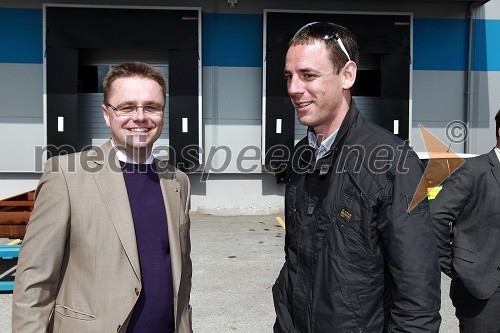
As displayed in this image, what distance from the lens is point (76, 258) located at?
1.84 metres

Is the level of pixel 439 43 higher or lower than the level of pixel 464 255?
higher

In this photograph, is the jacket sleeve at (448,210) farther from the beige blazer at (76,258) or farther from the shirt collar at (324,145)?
the beige blazer at (76,258)

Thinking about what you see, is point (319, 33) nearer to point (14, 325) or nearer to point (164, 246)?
point (164, 246)

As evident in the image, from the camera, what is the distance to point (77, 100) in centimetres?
1007

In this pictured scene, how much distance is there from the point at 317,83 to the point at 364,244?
2.06 ft

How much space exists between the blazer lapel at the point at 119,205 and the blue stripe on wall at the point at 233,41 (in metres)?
8.67

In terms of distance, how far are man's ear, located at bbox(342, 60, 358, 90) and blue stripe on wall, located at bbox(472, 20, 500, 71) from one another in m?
10.3

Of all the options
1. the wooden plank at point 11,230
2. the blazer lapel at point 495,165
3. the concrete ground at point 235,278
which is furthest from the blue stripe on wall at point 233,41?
the blazer lapel at point 495,165

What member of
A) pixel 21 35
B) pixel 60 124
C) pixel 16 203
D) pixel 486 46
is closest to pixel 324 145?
pixel 16 203

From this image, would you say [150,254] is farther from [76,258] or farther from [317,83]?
[317,83]

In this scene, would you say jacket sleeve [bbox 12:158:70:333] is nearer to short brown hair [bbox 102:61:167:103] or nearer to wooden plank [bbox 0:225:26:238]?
short brown hair [bbox 102:61:167:103]

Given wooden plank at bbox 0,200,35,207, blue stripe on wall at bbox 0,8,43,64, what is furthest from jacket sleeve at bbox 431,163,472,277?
blue stripe on wall at bbox 0,8,43,64

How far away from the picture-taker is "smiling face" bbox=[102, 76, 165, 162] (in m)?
1.94

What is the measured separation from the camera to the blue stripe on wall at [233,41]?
404 inches
